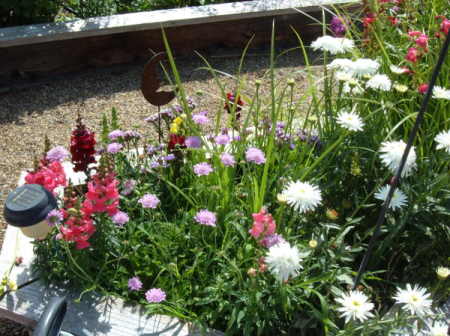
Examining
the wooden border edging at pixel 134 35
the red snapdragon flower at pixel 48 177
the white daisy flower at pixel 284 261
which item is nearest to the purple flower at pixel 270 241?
the white daisy flower at pixel 284 261

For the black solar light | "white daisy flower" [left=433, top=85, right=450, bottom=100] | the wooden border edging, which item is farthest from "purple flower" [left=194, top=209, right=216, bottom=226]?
the wooden border edging

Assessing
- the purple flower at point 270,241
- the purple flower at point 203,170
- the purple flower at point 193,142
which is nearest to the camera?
the purple flower at point 270,241

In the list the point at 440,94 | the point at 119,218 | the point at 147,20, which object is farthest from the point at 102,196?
the point at 147,20

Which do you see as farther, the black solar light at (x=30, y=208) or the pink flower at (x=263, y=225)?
the black solar light at (x=30, y=208)

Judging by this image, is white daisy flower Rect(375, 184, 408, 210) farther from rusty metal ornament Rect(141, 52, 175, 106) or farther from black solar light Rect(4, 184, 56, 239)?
black solar light Rect(4, 184, 56, 239)

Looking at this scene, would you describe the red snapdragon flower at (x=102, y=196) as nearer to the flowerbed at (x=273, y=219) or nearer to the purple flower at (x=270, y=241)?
the flowerbed at (x=273, y=219)

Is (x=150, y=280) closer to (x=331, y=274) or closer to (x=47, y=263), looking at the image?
(x=47, y=263)

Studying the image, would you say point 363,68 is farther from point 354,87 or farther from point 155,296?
point 155,296

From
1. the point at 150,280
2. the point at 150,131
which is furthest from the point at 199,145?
the point at 150,131

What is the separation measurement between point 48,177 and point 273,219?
0.82 m

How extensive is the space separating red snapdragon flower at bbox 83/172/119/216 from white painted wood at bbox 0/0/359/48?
6.26 ft

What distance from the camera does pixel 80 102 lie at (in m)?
3.62

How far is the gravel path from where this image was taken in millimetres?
3268

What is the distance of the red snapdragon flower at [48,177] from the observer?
6.30 feet
